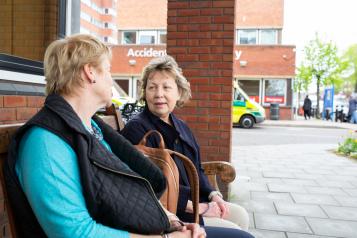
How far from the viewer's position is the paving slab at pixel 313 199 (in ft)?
15.7

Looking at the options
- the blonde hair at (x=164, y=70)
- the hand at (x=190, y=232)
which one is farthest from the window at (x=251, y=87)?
the hand at (x=190, y=232)

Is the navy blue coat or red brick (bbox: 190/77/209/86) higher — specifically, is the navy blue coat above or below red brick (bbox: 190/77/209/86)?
below

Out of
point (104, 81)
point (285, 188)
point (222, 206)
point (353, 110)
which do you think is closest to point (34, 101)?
point (104, 81)

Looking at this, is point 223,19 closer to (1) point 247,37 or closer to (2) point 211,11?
(2) point 211,11

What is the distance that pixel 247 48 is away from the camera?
2353 cm

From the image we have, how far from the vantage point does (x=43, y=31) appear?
3.20 m

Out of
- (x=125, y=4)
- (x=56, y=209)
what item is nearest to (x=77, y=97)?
(x=56, y=209)

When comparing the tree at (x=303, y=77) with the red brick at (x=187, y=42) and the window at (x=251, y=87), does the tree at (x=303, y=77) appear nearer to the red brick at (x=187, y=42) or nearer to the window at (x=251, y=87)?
the window at (x=251, y=87)

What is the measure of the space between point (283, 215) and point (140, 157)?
302 cm

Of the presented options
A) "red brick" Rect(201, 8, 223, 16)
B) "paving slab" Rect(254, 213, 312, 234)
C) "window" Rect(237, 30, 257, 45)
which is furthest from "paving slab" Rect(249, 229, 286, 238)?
"window" Rect(237, 30, 257, 45)

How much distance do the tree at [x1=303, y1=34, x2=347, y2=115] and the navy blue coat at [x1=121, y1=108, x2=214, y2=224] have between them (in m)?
28.6

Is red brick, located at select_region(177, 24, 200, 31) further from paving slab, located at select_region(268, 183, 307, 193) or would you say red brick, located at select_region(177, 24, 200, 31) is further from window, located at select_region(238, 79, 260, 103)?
window, located at select_region(238, 79, 260, 103)

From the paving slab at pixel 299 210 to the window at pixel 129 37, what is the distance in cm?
2439

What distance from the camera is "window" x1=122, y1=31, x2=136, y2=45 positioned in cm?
2763
